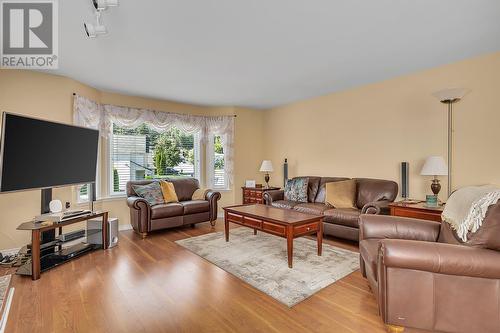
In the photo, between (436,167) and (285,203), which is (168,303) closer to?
(285,203)

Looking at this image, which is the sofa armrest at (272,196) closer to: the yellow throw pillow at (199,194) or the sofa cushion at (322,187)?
the sofa cushion at (322,187)

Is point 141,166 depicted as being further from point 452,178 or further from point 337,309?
point 452,178

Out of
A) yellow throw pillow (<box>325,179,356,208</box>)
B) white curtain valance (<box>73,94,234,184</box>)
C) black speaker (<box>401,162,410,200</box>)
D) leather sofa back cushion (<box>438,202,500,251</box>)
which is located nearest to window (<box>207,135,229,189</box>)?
white curtain valance (<box>73,94,234,184</box>)

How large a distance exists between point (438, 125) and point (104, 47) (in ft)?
14.4

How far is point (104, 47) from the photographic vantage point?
114 inches

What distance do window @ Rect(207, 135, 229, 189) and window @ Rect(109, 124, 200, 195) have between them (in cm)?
29

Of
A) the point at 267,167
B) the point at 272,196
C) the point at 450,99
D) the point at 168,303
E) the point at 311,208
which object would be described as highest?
the point at 450,99

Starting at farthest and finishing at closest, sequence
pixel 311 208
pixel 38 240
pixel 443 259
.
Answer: pixel 311 208, pixel 38 240, pixel 443 259

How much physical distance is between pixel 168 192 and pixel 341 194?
3024 mm

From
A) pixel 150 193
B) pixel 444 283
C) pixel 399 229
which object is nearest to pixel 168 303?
pixel 444 283

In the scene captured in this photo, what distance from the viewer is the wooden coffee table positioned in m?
2.92

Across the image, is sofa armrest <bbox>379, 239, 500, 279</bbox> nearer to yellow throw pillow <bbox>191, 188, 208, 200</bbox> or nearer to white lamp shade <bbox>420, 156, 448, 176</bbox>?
white lamp shade <bbox>420, 156, 448, 176</bbox>

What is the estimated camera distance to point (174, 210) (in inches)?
172

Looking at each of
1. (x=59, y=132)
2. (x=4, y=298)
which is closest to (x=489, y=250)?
(x=4, y=298)
